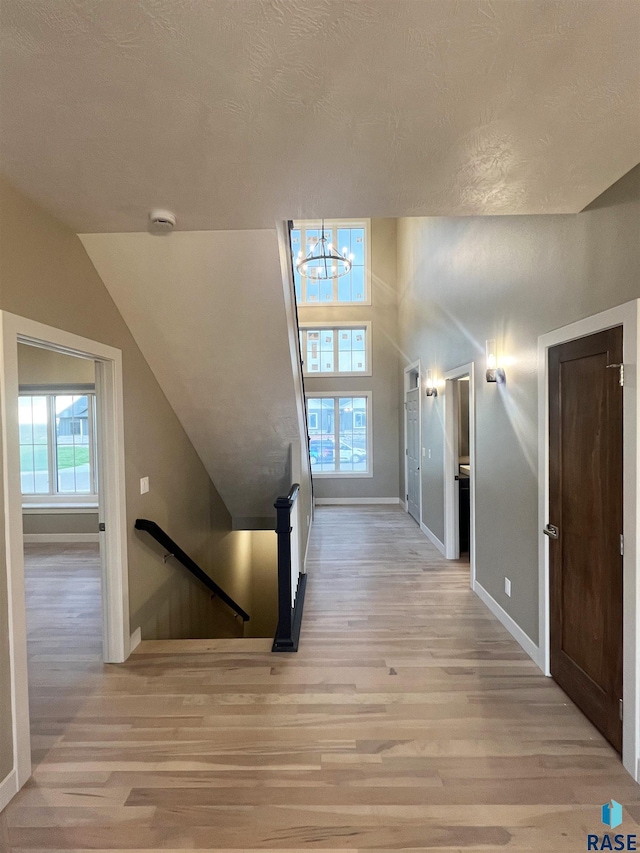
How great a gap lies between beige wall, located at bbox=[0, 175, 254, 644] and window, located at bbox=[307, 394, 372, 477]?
342 cm

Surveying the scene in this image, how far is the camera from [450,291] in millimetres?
4453

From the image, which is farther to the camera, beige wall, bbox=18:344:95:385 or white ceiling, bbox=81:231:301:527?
beige wall, bbox=18:344:95:385

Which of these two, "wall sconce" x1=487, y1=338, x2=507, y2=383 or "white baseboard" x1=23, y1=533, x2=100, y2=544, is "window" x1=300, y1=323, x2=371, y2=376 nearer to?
"white baseboard" x1=23, y1=533, x2=100, y2=544

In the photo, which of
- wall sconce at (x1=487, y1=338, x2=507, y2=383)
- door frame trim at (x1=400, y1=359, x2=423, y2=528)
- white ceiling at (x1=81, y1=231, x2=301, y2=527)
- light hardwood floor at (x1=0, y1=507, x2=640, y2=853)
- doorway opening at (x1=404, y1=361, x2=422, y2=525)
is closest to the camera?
light hardwood floor at (x1=0, y1=507, x2=640, y2=853)

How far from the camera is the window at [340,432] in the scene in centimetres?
820

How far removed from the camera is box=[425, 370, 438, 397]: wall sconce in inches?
206

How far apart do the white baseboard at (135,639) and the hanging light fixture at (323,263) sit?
14.0 ft

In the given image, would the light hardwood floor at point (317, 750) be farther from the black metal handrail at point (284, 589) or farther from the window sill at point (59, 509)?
the window sill at point (59, 509)

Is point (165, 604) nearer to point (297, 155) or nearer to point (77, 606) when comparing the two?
point (77, 606)

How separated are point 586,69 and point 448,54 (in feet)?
1.48

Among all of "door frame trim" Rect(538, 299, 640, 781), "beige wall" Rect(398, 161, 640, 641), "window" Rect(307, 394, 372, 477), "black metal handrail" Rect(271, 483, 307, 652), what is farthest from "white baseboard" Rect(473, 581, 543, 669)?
"window" Rect(307, 394, 372, 477)

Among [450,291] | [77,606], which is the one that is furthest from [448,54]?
[77,606]

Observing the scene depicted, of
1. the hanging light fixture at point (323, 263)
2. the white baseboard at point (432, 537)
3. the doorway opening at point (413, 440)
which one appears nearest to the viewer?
the white baseboard at point (432, 537)

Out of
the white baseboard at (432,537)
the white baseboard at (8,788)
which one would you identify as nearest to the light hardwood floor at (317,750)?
the white baseboard at (8,788)
